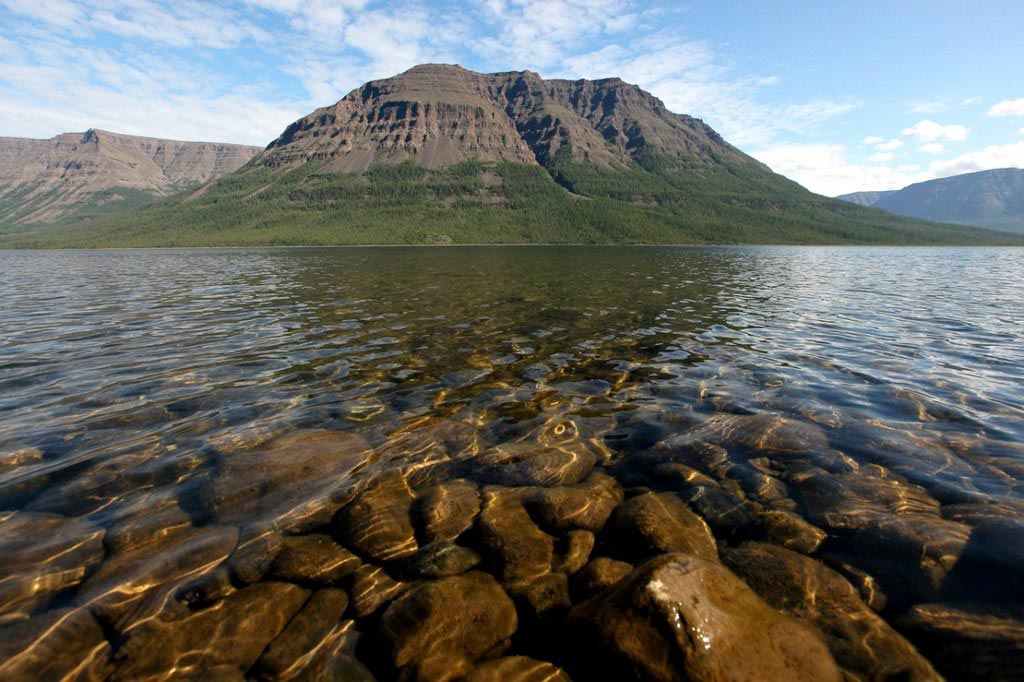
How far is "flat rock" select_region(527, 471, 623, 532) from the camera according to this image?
6.86 m

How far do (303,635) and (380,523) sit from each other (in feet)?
6.59

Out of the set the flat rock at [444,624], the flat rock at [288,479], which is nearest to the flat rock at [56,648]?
the flat rock at [288,479]

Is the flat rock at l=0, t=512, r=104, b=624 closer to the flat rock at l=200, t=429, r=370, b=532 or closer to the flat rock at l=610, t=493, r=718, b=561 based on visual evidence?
the flat rock at l=200, t=429, r=370, b=532

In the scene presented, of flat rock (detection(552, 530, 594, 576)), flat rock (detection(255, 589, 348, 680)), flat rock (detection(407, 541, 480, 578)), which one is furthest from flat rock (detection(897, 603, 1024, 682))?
flat rock (detection(255, 589, 348, 680))

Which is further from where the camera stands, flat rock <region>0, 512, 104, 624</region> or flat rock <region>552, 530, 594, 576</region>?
flat rock <region>552, 530, 594, 576</region>

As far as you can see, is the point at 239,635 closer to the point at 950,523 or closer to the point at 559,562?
the point at 559,562

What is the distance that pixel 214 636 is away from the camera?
4.95m

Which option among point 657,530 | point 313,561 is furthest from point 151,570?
point 657,530

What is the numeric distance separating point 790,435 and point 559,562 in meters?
6.50

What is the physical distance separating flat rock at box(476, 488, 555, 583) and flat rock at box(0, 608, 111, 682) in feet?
13.3

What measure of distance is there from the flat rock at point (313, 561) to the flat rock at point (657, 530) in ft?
12.0

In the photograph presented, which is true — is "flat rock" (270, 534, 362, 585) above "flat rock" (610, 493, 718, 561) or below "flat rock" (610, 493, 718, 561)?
below

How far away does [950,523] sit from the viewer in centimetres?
670

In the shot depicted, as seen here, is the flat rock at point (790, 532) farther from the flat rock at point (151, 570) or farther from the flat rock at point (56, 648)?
the flat rock at point (56, 648)
